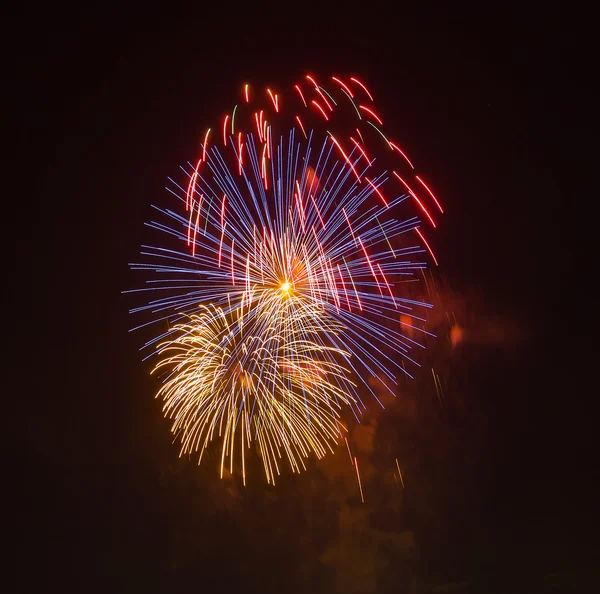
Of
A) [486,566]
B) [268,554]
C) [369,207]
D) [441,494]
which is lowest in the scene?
[486,566]

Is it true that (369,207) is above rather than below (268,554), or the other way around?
above

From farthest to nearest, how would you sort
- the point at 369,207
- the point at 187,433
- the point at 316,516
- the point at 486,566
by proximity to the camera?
the point at 486,566
the point at 316,516
the point at 187,433
the point at 369,207

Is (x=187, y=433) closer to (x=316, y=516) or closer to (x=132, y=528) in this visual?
(x=132, y=528)

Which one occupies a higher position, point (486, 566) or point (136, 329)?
point (136, 329)

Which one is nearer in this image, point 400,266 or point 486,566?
point 400,266

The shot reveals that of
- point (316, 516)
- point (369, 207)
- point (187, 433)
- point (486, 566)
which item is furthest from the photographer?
point (486, 566)

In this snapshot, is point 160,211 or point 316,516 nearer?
point 160,211

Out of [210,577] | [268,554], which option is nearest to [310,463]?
[268,554]

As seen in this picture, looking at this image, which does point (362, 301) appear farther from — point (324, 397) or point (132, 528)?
point (132, 528)

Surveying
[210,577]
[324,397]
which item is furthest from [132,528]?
[324,397]
